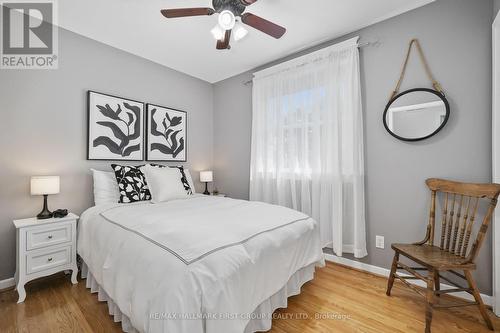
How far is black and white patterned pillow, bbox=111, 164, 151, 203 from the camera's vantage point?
2473 millimetres

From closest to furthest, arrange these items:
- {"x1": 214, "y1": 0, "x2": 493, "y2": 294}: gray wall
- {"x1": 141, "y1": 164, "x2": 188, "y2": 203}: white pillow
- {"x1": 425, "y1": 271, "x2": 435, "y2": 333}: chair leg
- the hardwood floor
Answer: {"x1": 425, "y1": 271, "x2": 435, "y2": 333}: chair leg
the hardwood floor
{"x1": 214, "y1": 0, "x2": 493, "y2": 294}: gray wall
{"x1": 141, "y1": 164, "x2": 188, "y2": 203}: white pillow

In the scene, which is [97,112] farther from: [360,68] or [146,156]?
[360,68]

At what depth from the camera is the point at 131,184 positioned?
100 inches

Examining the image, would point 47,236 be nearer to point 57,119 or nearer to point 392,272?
point 57,119

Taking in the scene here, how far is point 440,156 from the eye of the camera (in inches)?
78.8

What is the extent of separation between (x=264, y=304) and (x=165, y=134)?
273 centimetres

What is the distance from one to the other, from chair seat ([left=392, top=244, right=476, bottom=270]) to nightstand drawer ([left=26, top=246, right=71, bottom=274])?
3035 millimetres

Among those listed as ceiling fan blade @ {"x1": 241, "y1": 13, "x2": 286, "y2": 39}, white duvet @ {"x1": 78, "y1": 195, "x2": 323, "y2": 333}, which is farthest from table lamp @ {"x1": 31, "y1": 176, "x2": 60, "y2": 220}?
ceiling fan blade @ {"x1": 241, "y1": 13, "x2": 286, "y2": 39}

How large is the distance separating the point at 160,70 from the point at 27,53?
1.45 metres

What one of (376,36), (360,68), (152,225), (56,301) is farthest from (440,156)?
(56,301)

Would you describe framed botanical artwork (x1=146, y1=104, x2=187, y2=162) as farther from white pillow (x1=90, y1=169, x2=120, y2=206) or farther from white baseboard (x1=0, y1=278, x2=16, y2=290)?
white baseboard (x1=0, y1=278, x2=16, y2=290)

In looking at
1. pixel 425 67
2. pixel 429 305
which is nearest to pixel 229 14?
pixel 425 67

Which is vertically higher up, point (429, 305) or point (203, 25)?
point (203, 25)

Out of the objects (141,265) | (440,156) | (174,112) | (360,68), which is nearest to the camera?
(141,265)
